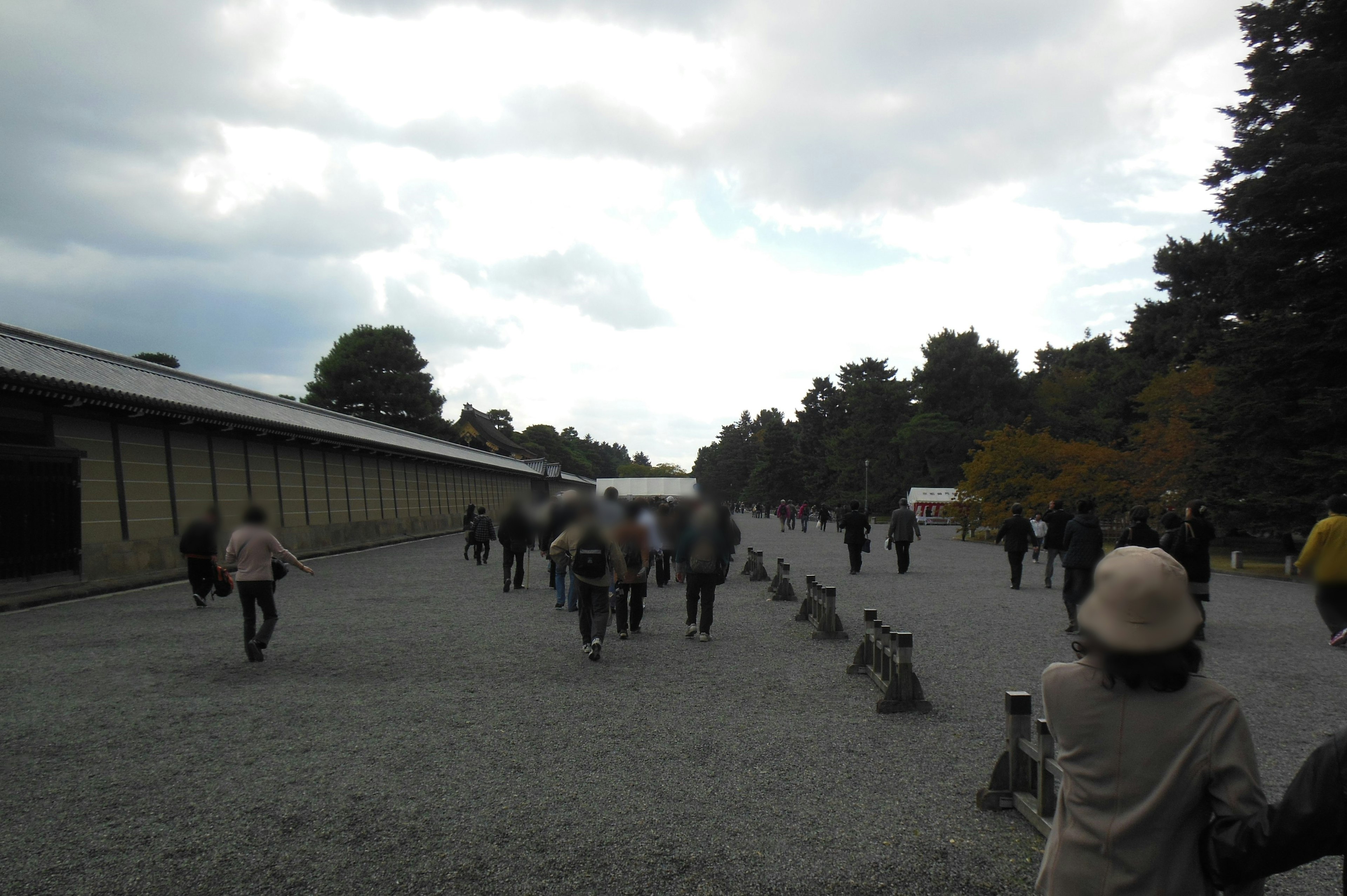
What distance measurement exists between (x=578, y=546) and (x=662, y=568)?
29.5ft

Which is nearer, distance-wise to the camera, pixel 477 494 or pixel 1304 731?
pixel 1304 731

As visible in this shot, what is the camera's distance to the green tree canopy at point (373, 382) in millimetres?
67000

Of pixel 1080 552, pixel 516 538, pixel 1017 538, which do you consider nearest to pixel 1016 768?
pixel 1080 552

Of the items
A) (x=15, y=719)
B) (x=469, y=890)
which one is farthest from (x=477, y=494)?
(x=469, y=890)

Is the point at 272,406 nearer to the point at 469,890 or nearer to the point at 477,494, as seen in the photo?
the point at 477,494

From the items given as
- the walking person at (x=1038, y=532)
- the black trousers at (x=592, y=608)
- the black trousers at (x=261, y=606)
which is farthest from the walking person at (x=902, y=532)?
the black trousers at (x=261, y=606)

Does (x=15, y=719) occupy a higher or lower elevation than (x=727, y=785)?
higher

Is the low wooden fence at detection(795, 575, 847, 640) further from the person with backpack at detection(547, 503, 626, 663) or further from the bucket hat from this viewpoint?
the bucket hat

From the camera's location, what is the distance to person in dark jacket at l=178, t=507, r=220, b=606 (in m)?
13.1

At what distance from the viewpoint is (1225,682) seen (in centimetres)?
829

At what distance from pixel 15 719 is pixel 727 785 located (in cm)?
578

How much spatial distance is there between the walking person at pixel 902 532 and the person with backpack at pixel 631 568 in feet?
31.4

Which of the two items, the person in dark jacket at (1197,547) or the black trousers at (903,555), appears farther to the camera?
the black trousers at (903,555)

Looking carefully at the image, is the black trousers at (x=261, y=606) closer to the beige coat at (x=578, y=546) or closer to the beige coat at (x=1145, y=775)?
the beige coat at (x=578, y=546)
